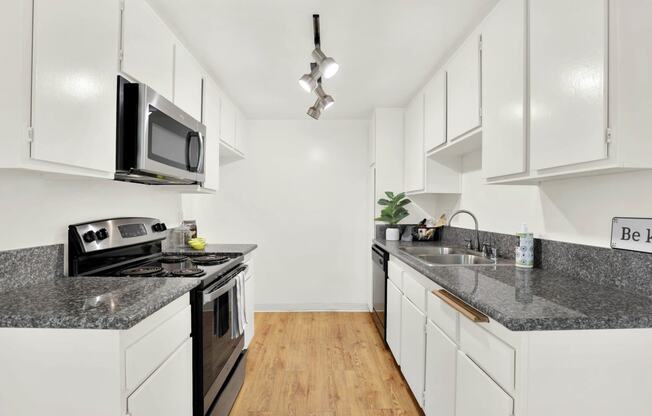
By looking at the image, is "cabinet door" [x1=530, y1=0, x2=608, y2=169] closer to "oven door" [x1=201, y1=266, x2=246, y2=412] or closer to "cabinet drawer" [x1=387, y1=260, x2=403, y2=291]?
"cabinet drawer" [x1=387, y1=260, x2=403, y2=291]

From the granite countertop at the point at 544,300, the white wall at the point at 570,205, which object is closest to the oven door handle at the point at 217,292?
the granite countertop at the point at 544,300

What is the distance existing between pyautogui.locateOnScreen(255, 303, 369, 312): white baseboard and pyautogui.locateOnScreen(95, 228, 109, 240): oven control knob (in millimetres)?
2499

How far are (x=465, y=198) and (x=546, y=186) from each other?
3.44 feet

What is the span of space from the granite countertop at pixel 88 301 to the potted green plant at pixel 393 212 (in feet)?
7.25

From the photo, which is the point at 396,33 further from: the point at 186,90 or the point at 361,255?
the point at 361,255

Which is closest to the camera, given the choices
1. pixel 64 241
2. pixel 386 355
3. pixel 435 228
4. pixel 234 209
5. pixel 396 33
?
pixel 64 241

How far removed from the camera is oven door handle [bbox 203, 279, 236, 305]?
1553 millimetres

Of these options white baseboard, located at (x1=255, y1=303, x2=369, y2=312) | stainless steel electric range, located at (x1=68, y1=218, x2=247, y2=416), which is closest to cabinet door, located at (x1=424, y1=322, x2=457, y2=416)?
stainless steel electric range, located at (x1=68, y1=218, x2=247, y2=416)

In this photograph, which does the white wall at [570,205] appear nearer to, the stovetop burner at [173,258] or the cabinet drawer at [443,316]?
the cabinet drawer at [443,316]

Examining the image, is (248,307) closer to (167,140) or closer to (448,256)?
(167,140)

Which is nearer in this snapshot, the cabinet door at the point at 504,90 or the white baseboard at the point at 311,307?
the cabinet door at the point at 504,90

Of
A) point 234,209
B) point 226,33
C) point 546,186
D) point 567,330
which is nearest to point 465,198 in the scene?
point 546,186

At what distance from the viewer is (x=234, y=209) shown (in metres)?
4.00

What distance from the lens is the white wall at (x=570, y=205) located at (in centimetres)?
129
